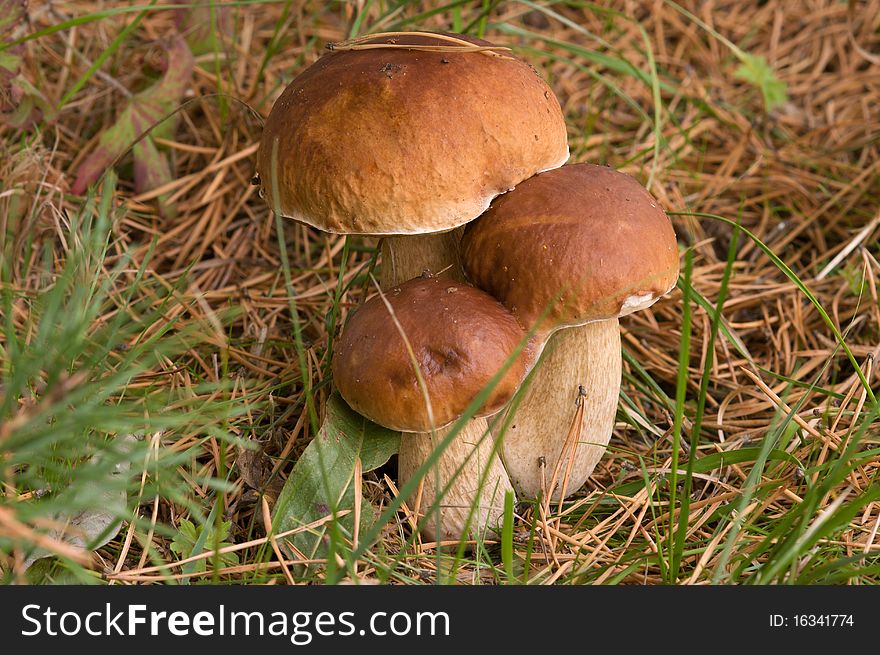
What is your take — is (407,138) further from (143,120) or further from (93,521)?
(143,120)

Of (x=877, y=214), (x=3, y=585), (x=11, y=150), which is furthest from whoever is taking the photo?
(x=877, y=214)

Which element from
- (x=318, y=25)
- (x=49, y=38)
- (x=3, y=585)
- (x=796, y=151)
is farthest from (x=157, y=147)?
(x=796, y=151)

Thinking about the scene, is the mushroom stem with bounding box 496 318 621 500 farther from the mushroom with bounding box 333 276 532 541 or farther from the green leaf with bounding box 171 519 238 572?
the green leaf with bounding box 171 519 238 572

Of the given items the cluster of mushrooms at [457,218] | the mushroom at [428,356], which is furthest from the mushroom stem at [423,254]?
the mushroom at [428,356]

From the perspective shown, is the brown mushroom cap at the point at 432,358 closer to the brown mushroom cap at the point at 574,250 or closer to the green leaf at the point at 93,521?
the brown mushroom cap at the point at 574,250

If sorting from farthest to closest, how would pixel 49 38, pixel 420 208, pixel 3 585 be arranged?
pixel 49 38 < pixel 420 208 < pixel 3 585

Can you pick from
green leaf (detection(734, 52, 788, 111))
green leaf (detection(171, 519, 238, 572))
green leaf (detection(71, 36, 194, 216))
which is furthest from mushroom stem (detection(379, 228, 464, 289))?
green leaf (detection(734, 52, 788, 111))

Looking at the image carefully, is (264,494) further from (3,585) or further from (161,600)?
(3,585)
